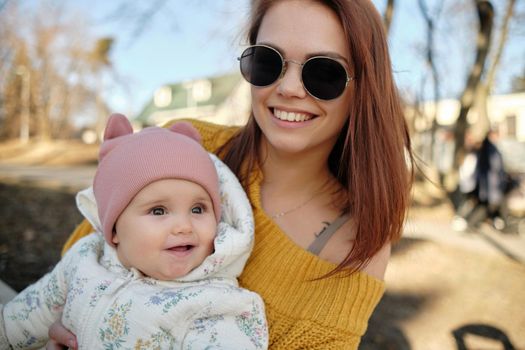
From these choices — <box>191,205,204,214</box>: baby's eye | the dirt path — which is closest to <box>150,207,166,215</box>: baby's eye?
<box>191,205,204,214</box>: baby's eye

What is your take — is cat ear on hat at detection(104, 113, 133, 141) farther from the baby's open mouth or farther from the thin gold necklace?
the thin gold necklace

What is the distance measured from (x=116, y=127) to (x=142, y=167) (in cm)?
40

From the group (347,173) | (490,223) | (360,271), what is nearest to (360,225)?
(360,271)

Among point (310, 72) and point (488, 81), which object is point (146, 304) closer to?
point (310, 72)

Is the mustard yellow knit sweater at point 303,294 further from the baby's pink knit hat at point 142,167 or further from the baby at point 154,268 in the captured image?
the baby's pink knit hat at point 142,167

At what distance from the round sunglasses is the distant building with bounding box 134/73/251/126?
26.9 metres

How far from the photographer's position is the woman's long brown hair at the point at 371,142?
1823 mm

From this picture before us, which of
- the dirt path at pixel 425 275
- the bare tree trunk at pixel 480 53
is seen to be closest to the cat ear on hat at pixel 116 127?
the dirt path at pixel 425 275

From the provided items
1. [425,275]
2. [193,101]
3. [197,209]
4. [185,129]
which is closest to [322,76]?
[185,129]

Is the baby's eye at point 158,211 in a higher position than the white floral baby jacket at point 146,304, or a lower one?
higher

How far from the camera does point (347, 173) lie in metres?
2.14

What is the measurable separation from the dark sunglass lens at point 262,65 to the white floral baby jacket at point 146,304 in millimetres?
485

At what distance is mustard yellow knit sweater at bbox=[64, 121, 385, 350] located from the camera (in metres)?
1.63

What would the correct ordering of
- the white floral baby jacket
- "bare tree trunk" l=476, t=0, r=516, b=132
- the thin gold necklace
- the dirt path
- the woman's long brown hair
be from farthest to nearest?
"bare tree trunk" l=476, t=0, r=516, b=132 < the dirt path < the thin gold necklace < the woman's long brown hair < the white floral baby jacket
